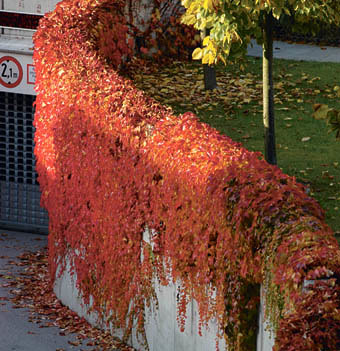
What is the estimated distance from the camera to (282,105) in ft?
53.2

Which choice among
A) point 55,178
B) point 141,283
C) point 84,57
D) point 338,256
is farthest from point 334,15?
point 338,256

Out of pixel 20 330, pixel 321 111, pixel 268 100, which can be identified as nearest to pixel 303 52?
pixel 268 100

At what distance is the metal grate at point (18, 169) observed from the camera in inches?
435

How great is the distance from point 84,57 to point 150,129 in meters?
2.11

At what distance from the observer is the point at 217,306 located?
607cm

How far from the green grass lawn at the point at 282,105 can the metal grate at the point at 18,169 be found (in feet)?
12.4

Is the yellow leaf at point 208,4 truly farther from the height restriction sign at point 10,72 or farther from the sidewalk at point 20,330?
the sidewalk at point 20,330

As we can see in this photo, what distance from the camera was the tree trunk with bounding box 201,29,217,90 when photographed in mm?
16703

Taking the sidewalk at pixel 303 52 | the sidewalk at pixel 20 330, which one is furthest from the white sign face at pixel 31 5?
the sidewalk at pixel 303 52

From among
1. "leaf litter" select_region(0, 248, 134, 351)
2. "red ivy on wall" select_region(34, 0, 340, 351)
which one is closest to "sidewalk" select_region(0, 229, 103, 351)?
"leaf litter" select_region(0, 248, 134, 351)

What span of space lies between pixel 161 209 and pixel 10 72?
4.67 m

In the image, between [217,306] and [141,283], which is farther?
[141,283]

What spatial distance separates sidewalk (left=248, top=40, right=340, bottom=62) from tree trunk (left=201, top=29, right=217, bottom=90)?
9.13 feet

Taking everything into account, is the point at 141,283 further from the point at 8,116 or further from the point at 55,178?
Answer: the point at 8,116
